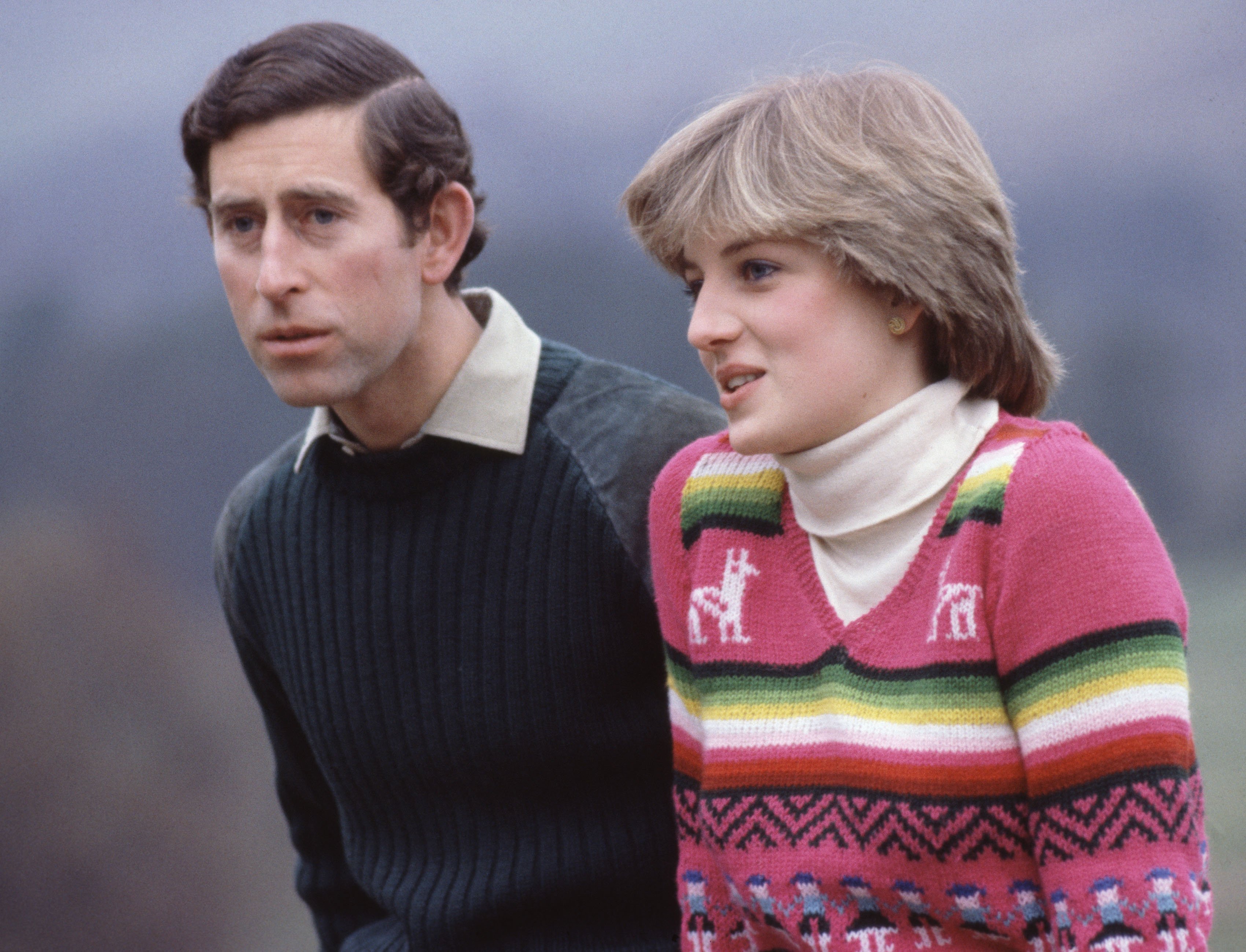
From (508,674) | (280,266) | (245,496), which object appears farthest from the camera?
(245,496)

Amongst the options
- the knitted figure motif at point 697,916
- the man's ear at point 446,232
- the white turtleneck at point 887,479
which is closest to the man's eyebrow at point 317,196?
the man's ear at point 446,232

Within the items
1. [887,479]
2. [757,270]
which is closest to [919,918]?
[887,479]

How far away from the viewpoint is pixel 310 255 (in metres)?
1.91

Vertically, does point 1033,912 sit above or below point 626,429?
below

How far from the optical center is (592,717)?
79.0 inches

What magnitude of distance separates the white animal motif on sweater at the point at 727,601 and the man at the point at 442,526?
1.04 feet

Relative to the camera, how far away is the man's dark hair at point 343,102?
195cm

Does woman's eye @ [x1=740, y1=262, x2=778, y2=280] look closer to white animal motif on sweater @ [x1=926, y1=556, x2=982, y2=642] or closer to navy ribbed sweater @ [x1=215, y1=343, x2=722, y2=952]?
white animal motif on sweater @ [x1=926, y1=556, x2=982, y2=642]

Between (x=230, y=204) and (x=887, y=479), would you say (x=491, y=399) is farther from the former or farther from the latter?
(x=887, y=479)

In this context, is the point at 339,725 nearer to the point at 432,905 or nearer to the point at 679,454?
the point at 432,905

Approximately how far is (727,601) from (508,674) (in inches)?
18.9

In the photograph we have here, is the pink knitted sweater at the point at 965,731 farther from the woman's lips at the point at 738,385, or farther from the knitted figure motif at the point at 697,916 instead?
the woman's lips at the point at 738,385

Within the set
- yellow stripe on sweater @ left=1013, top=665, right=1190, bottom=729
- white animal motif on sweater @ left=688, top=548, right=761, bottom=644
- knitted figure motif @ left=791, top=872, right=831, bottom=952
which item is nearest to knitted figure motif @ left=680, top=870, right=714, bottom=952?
knitted figure motif @ left=791, top=872, right=831, bottom=952

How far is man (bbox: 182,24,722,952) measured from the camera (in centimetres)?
194
